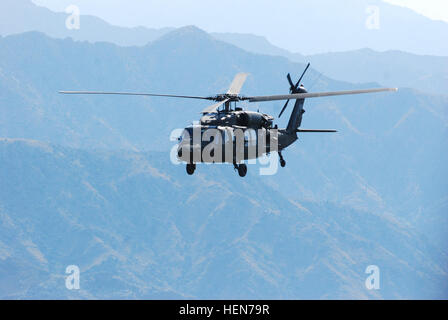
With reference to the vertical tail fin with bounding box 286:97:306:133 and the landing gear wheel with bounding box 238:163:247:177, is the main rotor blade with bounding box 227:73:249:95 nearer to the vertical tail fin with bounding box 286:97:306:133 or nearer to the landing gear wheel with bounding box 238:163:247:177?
the landing gear wheel with bounding box 238:163:247:177

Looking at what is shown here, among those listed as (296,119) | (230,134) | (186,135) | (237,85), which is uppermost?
(296,119)

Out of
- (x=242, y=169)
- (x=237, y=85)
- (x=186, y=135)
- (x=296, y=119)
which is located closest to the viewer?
(x=186, y=135)

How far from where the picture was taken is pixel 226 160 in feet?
191

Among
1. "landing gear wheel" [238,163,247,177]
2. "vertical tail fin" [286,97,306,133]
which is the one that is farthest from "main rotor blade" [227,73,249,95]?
"vertical tail fin" [286,97,306,133]

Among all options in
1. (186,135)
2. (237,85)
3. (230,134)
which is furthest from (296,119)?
(186,135)

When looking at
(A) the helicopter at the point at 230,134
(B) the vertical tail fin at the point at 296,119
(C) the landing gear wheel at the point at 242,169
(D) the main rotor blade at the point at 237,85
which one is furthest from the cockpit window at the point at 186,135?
(B) the vertical tail fin at the point at 296,119

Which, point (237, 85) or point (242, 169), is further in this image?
point (237, 85)

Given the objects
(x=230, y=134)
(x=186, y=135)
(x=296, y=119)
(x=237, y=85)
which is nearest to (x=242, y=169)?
(x=230, y=134)

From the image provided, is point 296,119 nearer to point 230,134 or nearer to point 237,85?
point 237,85

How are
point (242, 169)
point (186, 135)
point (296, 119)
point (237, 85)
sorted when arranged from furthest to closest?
point (296, 119) → point (237, 85) → point (242, 169) → point (186, 135)

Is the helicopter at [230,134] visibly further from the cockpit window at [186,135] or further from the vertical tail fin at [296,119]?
the vertical tail fin at [296,119]

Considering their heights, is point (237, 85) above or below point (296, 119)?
below
